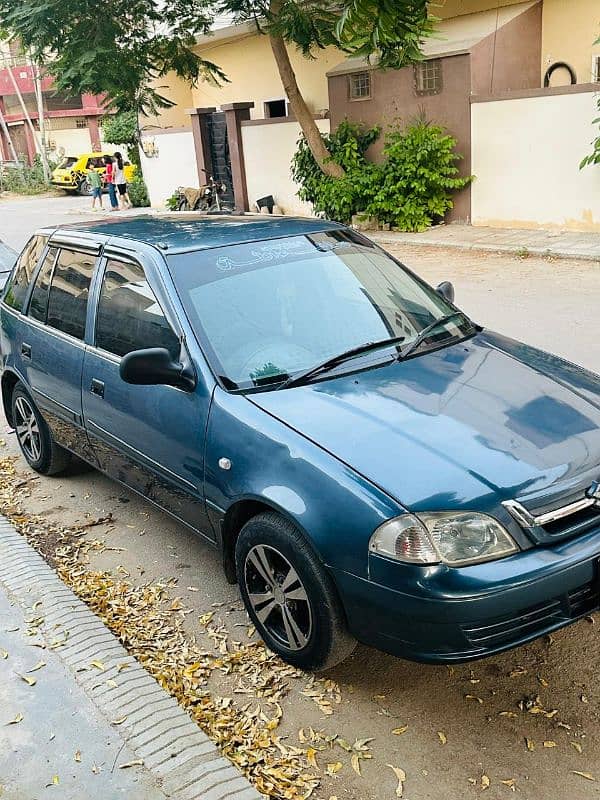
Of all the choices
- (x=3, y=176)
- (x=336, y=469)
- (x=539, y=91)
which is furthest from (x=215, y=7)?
(x=3, y=176)

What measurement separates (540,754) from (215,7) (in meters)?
16.4

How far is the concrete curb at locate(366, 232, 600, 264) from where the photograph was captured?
12180mm

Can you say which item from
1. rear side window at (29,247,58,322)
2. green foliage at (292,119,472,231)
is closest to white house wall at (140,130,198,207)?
green foliage at (292,119,472,231)

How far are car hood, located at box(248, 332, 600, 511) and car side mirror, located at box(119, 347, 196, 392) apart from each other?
15.3 inches

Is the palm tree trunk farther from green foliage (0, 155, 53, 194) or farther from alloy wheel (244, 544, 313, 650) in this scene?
green foliage (0, 155, 53, 194)

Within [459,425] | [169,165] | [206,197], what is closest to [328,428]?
[459,425]

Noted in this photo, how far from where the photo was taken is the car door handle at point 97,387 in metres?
4.48

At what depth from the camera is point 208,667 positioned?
3572mm

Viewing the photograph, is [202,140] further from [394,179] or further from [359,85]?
[394,179]

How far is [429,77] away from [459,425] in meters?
13.7

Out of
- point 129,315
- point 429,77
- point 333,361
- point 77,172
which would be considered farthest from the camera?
point 77,172

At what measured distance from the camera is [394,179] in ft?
51.5

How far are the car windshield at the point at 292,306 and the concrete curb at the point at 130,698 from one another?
4.36ft

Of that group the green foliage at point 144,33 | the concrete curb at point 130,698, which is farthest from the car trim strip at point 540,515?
the green foliage at point 144,33
